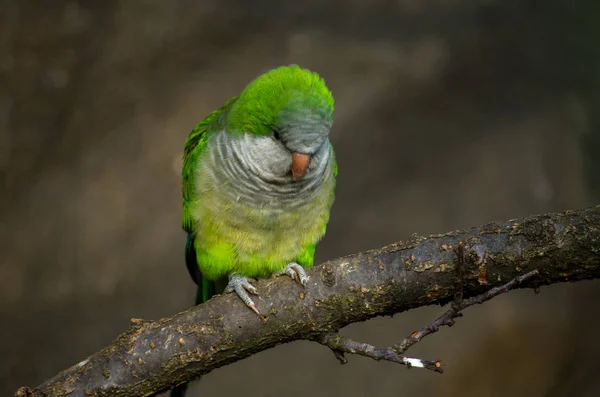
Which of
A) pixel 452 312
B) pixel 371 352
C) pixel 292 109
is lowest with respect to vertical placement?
pixel 371 352

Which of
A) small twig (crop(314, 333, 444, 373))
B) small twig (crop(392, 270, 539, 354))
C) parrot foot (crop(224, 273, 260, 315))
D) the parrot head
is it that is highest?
the parrot head

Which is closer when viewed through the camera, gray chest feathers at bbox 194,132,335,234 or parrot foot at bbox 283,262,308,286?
parrot foot at bbox 283,262,308,286

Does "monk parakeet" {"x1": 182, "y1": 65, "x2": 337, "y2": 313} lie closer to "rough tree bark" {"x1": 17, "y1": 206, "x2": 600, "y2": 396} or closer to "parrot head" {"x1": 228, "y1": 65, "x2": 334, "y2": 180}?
"parrot head" {"x1": 228, "y1": 65, "x2": 334, "y2": 180}

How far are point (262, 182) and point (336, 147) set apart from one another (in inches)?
102

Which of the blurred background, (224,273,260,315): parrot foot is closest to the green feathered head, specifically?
(224,273,260,315): parrot foot

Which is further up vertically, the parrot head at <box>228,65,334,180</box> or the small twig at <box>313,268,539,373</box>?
the parrot head at <box>228,65,334,180</box>

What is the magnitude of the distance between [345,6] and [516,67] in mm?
1605

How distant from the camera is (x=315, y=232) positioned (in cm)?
330

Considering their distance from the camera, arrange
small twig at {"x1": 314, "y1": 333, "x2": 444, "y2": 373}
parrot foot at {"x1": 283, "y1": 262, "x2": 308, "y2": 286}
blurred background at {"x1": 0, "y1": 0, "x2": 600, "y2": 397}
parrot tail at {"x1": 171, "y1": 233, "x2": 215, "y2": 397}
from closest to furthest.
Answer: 1. small twig at {"x1": 314, "y1": 333, "x2": 444, "y2": 373}
2. parrot foot at {"x1": 283, "y1": 262, "x2": 308, "y2": 286}
3. parrot tail at {"x1": 171, "y1": 233, "x2": 215, "y2": 397}
4. blurred background at {"x1": 0, "y1": 0, "x2": 600, "y2": 397}

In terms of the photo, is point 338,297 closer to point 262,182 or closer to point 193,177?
Result: point 262,182

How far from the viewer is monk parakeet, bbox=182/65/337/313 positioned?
284 centimetres

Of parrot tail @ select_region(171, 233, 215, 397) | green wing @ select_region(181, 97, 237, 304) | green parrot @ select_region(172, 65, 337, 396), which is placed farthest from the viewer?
parrot tail @ select_region(171, 233, 215, 397)

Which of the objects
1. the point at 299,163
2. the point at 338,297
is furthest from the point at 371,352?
the point at 299,163

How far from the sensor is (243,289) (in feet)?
9.33
